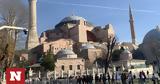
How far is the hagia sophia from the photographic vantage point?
5541cm

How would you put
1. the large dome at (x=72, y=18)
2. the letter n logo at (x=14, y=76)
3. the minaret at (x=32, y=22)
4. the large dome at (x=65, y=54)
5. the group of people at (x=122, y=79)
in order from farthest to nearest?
the large dome at (x=72, y=18) < the large dome at (x=65, y=54) < the minaret at (x=32, y=22) < the group of people at (x=122, y=79) < the letter n logo at (x=14, y=76)

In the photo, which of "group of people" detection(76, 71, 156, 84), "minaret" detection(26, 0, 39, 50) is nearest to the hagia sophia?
"minaret" detection(26, 0, 39, 50)

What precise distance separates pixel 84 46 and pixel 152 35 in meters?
13.4

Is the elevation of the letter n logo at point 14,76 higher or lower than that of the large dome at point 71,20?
lower

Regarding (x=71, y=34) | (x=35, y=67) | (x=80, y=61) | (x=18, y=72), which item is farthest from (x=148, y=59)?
(x=18, y=72)

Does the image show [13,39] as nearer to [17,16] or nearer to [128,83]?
[17,16]

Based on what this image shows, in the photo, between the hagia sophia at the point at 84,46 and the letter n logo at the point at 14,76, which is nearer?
the letter n logo at the point at 14,76

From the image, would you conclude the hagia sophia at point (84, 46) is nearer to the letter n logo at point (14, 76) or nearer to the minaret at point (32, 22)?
the minaret at point (32, 22)

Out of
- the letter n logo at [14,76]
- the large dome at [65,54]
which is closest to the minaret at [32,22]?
the large dome at [65,54]

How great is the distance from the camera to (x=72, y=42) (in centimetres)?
6769

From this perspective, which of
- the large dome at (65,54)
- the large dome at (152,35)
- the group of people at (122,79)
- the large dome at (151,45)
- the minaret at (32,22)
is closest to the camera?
the group of people at (122,79)

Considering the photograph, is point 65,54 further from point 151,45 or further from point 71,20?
point 71,20

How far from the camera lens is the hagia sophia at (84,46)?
55406 mm

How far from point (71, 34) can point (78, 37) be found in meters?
3.36
